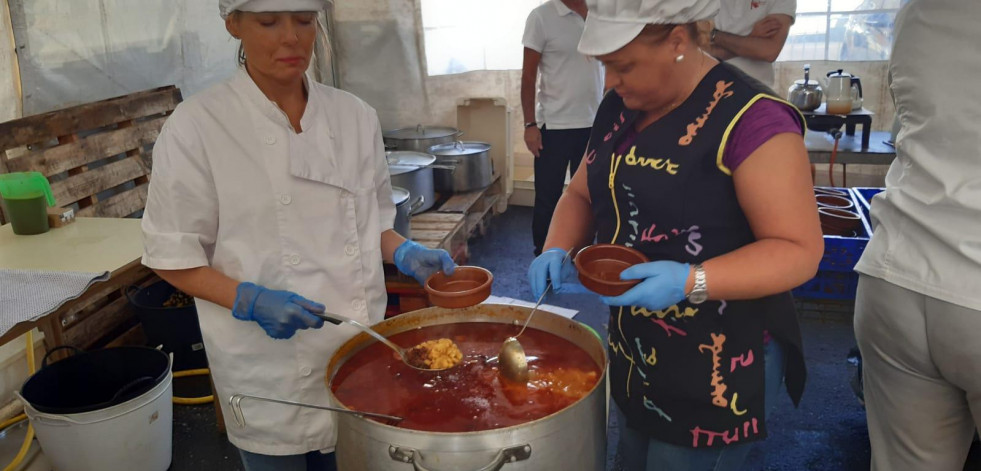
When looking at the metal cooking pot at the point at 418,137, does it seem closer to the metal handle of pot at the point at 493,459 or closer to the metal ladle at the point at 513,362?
the metal ladle at the point at 513,362

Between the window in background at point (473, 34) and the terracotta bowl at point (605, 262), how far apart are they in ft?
14.9

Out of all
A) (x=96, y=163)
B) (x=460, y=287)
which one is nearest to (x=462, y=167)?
(x=96, y=163)

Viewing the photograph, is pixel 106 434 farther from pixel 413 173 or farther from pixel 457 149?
pixel 457 149

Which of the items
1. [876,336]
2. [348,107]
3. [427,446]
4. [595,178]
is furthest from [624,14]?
[876,336]

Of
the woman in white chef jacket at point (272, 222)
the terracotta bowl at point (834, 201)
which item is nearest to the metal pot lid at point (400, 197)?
the woman in white chef jacket at point (272, 222)

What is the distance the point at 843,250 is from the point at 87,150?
4.01 metres

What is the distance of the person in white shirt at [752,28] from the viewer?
363 cm

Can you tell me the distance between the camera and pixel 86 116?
133 inches

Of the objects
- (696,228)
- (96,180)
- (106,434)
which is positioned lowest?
(106,434)

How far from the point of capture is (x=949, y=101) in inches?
64.6

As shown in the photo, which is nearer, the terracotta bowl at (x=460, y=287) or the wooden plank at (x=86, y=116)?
the terracotta bowl at (x=460, y=287)

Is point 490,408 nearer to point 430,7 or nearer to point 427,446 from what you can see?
point 427,446

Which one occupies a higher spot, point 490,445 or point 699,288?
point 699,288

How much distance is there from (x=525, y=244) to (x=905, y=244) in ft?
12.5
